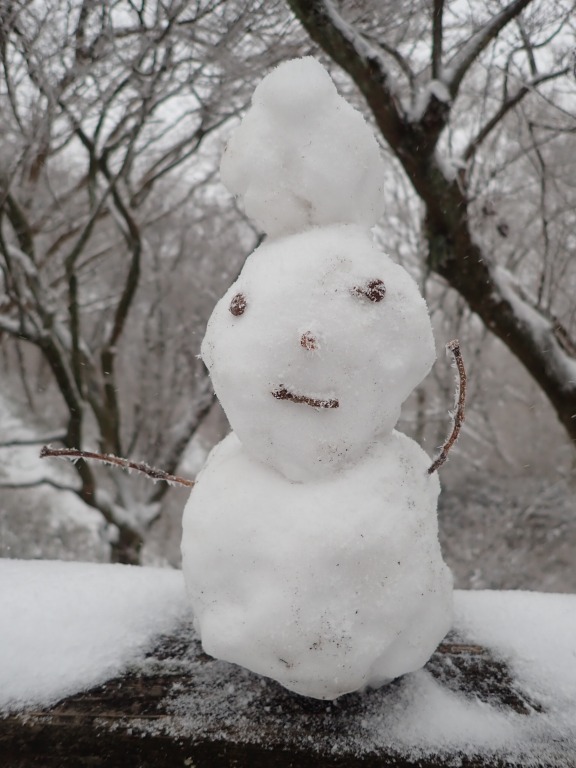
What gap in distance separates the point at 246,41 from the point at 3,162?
6.07 feet

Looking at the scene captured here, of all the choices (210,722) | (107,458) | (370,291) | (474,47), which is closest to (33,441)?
(107,458)

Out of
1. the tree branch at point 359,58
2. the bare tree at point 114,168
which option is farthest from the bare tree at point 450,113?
the bare tree at point 114,168

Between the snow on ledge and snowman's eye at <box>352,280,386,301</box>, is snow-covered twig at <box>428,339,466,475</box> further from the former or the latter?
the snow on ledge

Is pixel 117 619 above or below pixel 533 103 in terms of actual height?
below

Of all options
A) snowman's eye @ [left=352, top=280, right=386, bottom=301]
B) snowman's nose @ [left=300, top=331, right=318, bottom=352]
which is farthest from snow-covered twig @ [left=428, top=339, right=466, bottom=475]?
snowman's nose @ [left=300, top=331, right=318, bottom=352]

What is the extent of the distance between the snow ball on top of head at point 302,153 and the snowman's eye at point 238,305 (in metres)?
0.21

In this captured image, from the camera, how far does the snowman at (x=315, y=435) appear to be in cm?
107

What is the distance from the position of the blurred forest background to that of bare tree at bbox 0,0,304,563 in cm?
2

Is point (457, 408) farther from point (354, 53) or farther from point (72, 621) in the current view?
point (354, 53)

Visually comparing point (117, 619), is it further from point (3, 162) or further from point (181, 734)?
point (3, 162)

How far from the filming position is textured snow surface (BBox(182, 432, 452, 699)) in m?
1.06

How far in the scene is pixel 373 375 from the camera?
3.64 feet

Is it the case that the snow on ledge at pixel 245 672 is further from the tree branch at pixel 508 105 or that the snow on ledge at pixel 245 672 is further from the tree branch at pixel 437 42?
the tree branch at pixel 508 105

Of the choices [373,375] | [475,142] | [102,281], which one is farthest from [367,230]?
[102,281]
